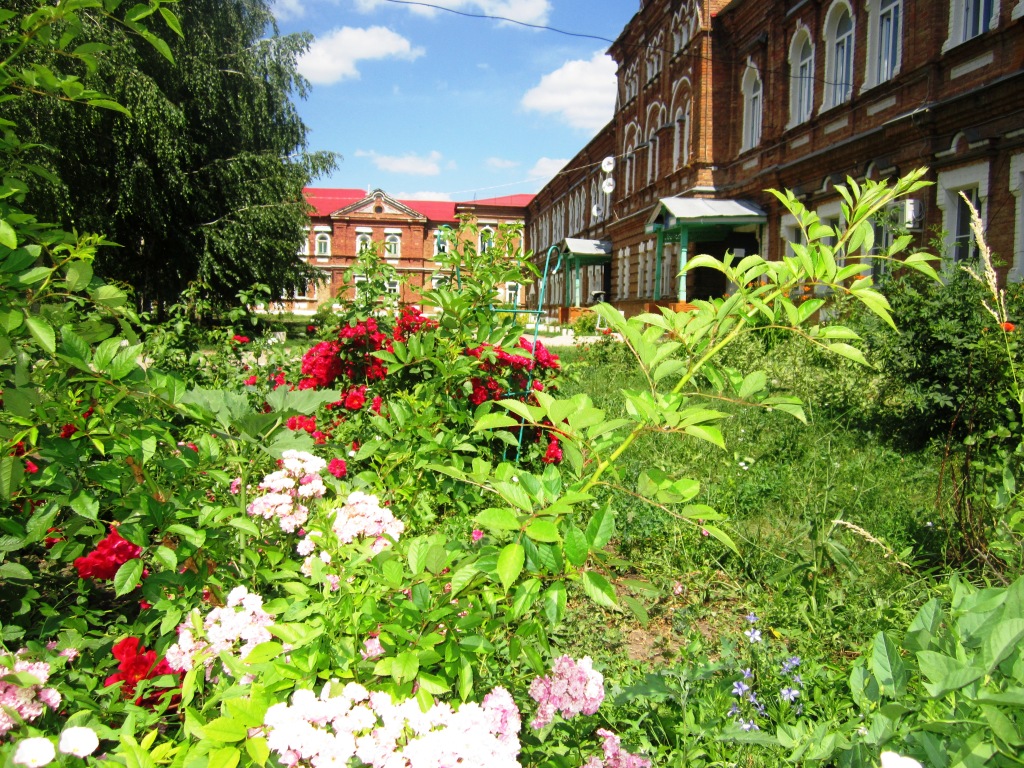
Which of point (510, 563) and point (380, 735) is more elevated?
point (510, 563)

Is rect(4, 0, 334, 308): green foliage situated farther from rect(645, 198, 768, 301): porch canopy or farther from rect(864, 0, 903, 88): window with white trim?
rect(864, 0, 903, 88): window with white trim

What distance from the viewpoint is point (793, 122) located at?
47.2ft

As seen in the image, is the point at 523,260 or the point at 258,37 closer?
the point at 523,260

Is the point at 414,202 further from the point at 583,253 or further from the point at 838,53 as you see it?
the point at 838,53

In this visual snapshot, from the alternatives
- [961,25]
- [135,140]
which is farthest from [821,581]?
[135,140]

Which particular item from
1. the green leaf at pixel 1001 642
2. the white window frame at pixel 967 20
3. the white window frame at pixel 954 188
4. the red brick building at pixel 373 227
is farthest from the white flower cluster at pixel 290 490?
the red brick building at pixel 373 227

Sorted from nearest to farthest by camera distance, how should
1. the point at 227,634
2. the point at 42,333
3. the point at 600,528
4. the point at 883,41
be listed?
the point at 600,528 → the point at 42,333 → the point at 227,634 → the point at 883,41

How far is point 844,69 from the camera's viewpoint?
12672 mm

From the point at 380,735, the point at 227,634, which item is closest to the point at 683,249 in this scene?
the point at 227,634

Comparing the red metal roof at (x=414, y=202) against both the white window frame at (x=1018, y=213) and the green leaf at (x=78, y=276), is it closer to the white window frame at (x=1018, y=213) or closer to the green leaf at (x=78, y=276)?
the white window frame at (x=1018, y=213)

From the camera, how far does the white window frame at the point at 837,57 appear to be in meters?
12.5

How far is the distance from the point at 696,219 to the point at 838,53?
14.1 feet

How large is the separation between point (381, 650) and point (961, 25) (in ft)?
38.6

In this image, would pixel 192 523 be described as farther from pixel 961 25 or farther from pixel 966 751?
pixel 961 25
